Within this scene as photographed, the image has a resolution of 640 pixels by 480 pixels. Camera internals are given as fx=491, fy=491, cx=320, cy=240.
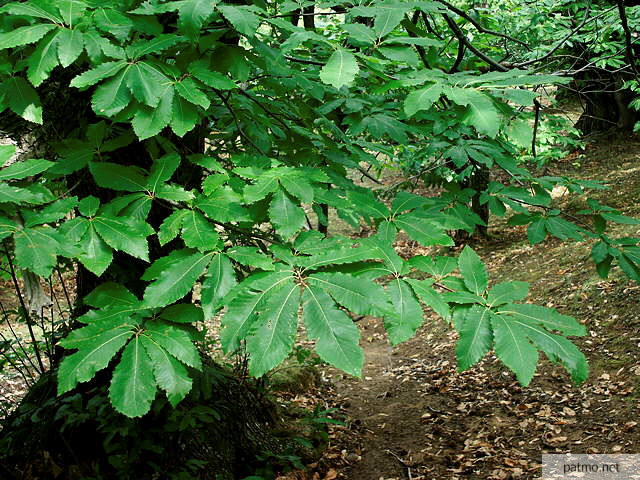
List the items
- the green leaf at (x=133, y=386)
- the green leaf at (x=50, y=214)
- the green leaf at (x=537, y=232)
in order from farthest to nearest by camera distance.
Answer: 1. the green leaf at (x=537, y=232)
2. the green leaf at (x=50, y=214)
3. the green leaf at (x=133, y=386)

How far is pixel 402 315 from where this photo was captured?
1.38 m

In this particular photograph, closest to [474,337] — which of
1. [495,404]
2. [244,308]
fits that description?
[244,308]

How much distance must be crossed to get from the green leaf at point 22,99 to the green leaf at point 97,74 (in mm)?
335

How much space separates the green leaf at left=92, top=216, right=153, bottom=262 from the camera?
1.53 metres

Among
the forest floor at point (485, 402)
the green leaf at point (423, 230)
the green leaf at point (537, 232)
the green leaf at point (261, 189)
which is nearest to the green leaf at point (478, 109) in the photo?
the green leaf at point (423, 230)

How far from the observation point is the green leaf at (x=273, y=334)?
1.18m

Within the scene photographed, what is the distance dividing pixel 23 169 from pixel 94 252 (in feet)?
1.23

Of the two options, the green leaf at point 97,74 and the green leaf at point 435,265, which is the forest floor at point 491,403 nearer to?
the green leaf at point 435,265

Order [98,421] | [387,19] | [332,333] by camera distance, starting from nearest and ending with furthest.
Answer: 1. [332,333]
2. [387,19]
3. [98,421]

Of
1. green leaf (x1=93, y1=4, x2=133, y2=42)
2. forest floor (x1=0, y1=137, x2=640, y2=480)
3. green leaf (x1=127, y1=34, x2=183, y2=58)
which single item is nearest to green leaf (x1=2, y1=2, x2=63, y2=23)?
green leaf (x1=93, y1=4, x2=133, y2=42)

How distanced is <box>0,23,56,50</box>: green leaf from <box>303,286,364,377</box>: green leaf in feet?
3.76

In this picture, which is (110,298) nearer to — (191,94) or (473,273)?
(191,94)

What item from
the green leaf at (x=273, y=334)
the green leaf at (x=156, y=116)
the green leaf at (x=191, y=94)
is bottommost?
the green leaf at (x=273, y=334)

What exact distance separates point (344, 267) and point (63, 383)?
83 cm
